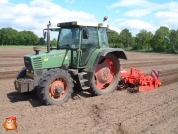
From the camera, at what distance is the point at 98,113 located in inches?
221

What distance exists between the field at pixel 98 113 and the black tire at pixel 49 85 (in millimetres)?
204

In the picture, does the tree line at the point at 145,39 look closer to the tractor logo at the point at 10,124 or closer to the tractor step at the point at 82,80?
the tractor step at the point at 82,80

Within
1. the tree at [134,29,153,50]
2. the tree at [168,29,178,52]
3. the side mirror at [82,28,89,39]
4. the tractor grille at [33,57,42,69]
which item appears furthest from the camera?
the tree at [134,29,153,50]

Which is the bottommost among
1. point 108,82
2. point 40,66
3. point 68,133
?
point 68,133

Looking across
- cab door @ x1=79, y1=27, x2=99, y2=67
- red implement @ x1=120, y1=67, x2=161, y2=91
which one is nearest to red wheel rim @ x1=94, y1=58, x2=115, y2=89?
cab door @ x1=79, y1=27, x2=99, y2=67

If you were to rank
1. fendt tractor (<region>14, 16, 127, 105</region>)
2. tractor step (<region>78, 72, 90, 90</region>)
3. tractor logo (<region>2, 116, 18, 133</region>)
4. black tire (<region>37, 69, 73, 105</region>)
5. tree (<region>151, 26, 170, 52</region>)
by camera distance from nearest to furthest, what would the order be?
tractor logo (<region>2, 116, 18, 133</region>) < black tire (<region>37, 69, 73, 105</region>) < fendt tractor (<region>14, 16, 127, 105</region>) < tractor step (<region>78, 72, 90, 90</region>) < tree (<region>151, 26, 170, 52</region>)

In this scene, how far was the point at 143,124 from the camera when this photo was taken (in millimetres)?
4914

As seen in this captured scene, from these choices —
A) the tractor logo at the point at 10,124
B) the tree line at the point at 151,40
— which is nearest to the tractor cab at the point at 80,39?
the tractor logo at the point at 10,124

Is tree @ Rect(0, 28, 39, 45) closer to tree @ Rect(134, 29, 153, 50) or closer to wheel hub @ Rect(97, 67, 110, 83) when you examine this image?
tree @ Rect(134, 29, 153, 50)

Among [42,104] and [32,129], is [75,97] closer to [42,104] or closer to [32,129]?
[42,104]

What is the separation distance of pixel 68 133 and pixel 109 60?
12.3 feet

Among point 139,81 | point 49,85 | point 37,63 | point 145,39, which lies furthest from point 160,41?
point 49,85

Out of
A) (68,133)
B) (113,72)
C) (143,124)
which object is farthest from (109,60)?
(68,133)

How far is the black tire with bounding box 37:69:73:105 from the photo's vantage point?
232 inches
